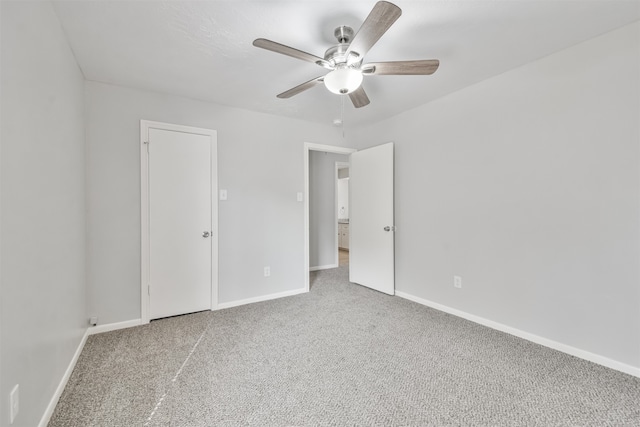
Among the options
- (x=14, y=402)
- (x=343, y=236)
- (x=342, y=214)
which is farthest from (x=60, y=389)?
(x=342, y=214)

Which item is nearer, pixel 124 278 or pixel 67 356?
pixel 67 356

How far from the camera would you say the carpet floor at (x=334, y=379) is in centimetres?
159

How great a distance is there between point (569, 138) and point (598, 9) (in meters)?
0.86

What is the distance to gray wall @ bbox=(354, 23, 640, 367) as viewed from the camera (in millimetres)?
2000

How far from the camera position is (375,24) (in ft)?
4.72

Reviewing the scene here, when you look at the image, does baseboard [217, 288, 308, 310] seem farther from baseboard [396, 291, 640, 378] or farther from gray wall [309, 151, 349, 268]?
baseboard [396, 291, 640, 378]

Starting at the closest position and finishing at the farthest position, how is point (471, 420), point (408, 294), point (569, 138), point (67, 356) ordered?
point (471, 420) < point (67, 356) < point (569, 138) < point (408, 294)

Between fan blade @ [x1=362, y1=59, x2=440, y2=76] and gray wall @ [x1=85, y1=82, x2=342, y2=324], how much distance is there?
1995 millimetres

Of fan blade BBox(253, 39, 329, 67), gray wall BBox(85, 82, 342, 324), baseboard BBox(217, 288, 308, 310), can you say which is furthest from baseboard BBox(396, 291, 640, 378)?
fan blade BBox(253, 39, 329, 67)

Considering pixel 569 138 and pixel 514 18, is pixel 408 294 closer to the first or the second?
pixel 569 138

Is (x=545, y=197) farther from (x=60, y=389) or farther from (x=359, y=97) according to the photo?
(x=60, y=389)

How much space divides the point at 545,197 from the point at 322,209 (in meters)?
3.57

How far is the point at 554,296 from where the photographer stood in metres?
2.33

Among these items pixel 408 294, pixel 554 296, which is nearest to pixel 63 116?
pixel 408 294
